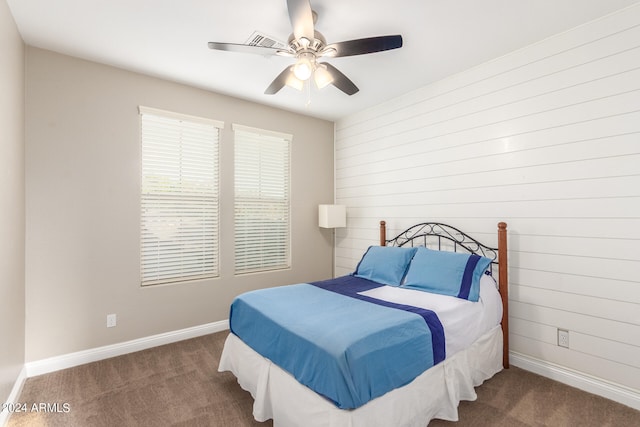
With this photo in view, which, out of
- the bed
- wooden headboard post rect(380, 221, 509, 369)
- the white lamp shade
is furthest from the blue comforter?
the white lamp shade

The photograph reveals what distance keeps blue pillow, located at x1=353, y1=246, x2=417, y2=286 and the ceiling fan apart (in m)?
1.79

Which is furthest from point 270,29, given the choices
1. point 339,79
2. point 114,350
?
point 114,350

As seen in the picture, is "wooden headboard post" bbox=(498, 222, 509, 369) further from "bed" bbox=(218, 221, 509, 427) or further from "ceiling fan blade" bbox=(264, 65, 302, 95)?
"ceiling fan blade" bbox=(264, 65, 302, 95)

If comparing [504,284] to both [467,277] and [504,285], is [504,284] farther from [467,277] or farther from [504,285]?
[467,277]

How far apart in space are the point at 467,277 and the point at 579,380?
1142 mm

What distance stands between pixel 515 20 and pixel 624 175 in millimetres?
1419

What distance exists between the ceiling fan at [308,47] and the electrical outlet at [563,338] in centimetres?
264

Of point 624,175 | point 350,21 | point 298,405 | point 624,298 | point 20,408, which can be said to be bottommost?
point 20,408

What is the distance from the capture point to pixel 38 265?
9.11ft

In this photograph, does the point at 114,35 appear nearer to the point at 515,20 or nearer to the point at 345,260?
the point at 515,20

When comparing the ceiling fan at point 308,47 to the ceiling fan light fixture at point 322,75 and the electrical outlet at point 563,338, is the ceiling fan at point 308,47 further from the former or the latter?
the electrical outlet at point 563,338

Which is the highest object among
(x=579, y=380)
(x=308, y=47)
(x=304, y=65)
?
(x=308, y=47)

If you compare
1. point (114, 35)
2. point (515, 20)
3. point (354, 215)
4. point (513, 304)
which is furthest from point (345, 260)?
point (114, 35)

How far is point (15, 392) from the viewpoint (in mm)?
2361
